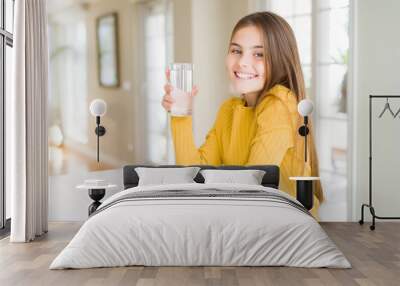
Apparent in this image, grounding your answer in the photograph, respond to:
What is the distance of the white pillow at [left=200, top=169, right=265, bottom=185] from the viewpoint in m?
6.97

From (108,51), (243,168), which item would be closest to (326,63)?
(243,168)

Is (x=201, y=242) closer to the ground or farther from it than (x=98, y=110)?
closer to the ground

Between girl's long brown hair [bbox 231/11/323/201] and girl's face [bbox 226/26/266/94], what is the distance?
6cm

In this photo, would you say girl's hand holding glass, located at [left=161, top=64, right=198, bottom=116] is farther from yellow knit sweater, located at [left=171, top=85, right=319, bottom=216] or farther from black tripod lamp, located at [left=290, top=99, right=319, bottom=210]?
black tripod lamp, located at [left=290, top=99, right=319, bottom=210]

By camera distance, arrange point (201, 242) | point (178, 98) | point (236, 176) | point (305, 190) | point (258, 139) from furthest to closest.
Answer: point (178, 98), point (258, 139), point (305, 190), point (236, 176), point (201, 242)

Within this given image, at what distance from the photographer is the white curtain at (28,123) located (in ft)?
21.4

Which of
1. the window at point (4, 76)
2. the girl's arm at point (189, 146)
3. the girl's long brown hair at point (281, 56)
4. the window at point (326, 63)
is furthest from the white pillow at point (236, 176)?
the window at point (4, 76)

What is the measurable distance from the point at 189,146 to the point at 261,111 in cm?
90

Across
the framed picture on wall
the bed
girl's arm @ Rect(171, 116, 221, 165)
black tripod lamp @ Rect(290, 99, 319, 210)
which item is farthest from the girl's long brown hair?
the bed

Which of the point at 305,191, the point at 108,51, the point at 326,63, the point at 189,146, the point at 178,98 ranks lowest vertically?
the point at 305,191

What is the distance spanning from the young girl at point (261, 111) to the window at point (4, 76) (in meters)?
1.77

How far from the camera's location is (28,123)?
664cm

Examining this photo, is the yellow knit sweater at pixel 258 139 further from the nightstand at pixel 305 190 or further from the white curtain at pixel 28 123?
the white curtain at pixel 28 123

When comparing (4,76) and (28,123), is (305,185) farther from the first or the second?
(4,76)
